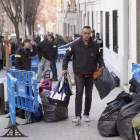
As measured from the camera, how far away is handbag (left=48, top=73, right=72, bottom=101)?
6660 millimetres

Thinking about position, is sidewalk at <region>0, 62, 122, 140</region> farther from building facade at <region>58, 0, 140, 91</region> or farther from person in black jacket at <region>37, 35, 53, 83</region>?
person in black jacket at <region>37, 35, 53, 83</region>

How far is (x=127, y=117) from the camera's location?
537cm

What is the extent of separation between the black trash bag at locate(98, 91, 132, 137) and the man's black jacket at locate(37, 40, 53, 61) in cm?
735

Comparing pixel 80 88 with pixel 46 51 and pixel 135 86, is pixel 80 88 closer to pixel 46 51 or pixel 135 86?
pixel 135 86

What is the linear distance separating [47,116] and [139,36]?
3.69 m

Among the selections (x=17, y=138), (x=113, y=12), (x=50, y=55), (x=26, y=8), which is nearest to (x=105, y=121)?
(x=17, y=138)

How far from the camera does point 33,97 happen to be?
21.4ft

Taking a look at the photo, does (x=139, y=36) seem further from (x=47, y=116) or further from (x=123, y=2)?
(x=47, y=116)

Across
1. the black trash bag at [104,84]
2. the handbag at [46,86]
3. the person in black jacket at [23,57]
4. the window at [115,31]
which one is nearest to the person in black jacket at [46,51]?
the window at [115,31]

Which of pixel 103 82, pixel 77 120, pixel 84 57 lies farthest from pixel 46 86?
pixel 103 82

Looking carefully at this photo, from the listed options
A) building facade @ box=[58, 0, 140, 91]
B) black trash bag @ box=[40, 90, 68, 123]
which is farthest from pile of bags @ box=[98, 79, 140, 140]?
building facade @ box=[58, 0, 140, 91]

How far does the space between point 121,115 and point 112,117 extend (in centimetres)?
30

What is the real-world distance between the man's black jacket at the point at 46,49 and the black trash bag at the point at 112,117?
735 cm

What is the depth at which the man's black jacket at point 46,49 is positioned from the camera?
13.0m
